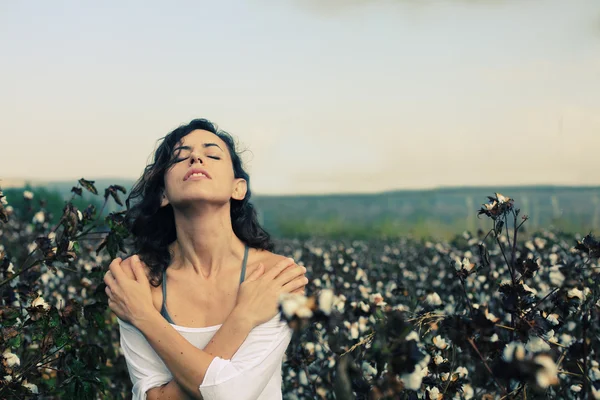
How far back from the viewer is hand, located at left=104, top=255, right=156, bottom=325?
2.58m

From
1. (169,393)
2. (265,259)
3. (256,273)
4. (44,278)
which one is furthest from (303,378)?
(44,278)

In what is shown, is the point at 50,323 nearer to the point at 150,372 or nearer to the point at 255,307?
the point at 150,372

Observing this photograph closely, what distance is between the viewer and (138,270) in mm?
2750

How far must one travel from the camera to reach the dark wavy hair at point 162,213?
117 inches

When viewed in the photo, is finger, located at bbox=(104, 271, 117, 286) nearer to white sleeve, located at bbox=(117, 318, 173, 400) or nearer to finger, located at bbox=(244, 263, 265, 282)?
white sleeve, located at bbox=(117, 318, 173, 400)

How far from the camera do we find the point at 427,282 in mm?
7164

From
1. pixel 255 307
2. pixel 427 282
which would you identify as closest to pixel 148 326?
pixel 255 307

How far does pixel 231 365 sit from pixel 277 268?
0.42 metres

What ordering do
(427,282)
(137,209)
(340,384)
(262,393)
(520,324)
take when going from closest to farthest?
(340,384) < (520,324) < (262,393) < (137,209) < (427,282)

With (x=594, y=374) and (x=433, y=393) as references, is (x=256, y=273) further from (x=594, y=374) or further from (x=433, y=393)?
(x=594, y=374)

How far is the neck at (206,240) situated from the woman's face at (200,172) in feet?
0.20

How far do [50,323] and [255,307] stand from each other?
92 centimetres

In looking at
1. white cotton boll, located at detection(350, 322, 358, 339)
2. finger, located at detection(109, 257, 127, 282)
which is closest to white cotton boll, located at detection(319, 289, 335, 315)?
finger, located at detection(109, 257, 127, 282)

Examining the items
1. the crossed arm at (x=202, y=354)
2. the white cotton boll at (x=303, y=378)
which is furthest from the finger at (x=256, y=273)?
the white cotton boll at (x=303, y=378)
